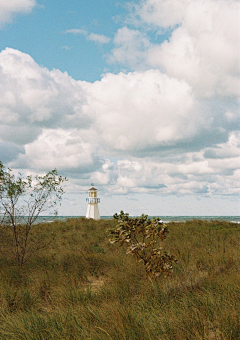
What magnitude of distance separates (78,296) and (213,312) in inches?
106

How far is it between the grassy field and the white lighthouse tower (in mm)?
23859

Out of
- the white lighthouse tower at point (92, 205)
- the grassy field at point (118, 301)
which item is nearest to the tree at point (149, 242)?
the grassy field at point (118, 301)

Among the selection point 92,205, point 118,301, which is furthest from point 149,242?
point 92,205

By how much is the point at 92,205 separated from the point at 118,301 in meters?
29.7

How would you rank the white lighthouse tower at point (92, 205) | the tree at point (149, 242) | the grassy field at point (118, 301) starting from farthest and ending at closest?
1. the white lighthouse tower at point (92, 205)
2. the tree at point (149, 242)
3. the grassy field at point (118, 301)

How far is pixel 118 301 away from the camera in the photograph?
4.98 metres

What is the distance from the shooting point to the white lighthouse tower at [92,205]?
1335 inches

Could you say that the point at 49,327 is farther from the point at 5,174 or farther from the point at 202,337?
the point at 5,174

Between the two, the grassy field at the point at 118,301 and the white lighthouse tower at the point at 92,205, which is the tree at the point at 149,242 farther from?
the white lighthouse tower at the point at 92,205

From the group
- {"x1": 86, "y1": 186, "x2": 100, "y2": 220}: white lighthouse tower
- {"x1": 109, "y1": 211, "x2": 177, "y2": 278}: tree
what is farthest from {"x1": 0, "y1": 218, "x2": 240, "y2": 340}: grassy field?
{"x1": 86, "y1": 186, "x2": 100, "y2": 220}: white lighthouse tower

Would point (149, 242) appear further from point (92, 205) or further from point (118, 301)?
point (92, 205)

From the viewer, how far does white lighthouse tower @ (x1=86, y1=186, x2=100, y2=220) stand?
111ft

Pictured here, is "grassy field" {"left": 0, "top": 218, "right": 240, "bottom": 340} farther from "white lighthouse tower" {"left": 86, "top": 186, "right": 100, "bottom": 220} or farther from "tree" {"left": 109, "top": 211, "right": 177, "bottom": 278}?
"white lighthouse tower" {"left": 86, "top": 186, "right": 100, "bottom": 220}

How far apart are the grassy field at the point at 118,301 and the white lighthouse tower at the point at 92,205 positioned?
23.9 m
